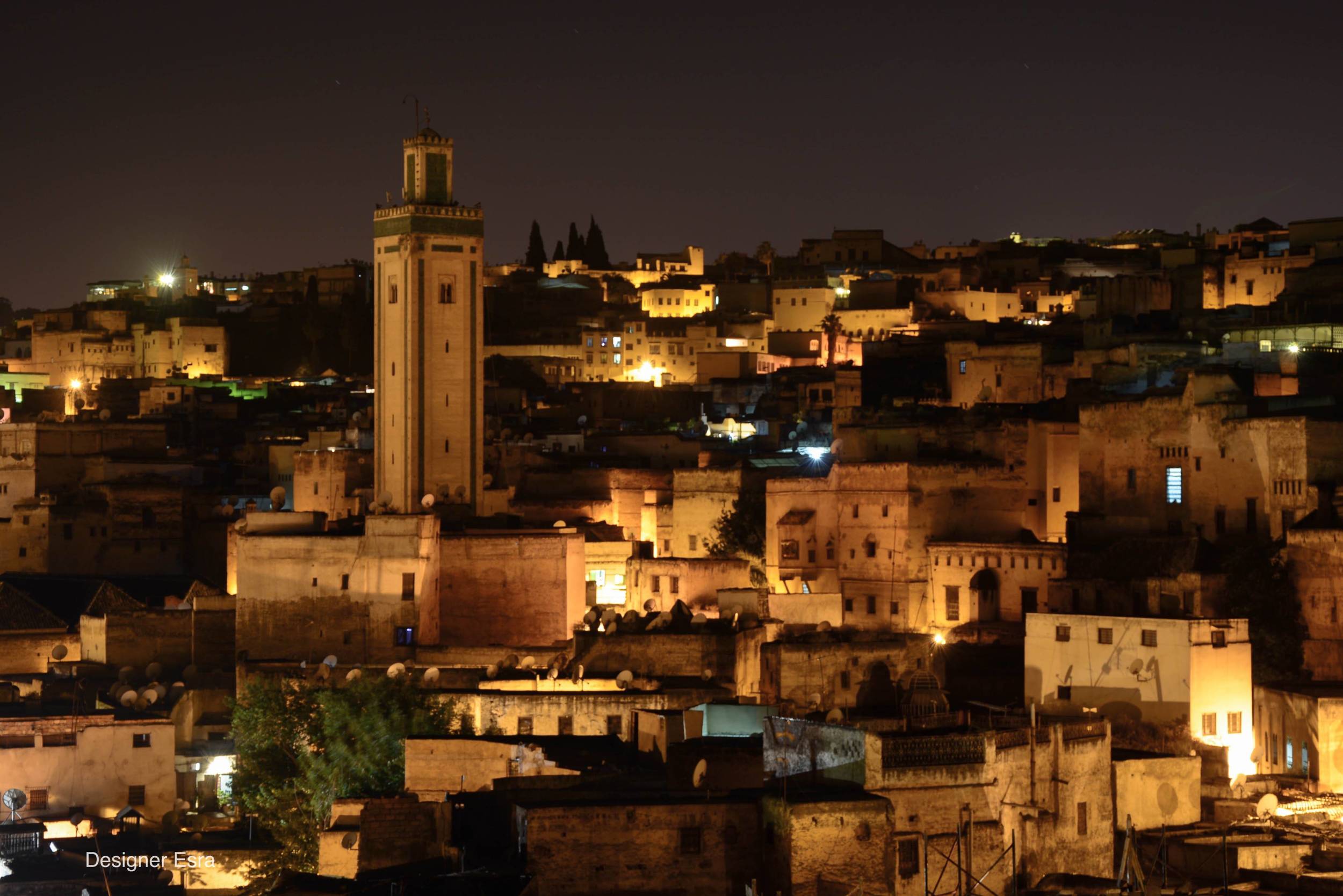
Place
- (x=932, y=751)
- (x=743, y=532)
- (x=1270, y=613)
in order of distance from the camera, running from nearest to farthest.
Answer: (x=932, y=751) → (x=1270, y=613) → (x=743, y=532)

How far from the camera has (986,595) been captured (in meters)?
42.8

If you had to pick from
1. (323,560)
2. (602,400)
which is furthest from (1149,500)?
(602,400)

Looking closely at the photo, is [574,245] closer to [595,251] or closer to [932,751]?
[595,251]

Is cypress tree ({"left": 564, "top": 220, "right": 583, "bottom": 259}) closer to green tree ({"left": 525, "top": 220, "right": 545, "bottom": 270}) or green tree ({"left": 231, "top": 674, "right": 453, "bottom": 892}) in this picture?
green tree ({"left": 525, "top": 220, "right": 545, "bottom": 270})

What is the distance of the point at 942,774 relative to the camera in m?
27.0

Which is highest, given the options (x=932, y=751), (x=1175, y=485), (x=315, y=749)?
(x=1175, y=485)

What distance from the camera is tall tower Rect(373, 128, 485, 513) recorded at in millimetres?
46219

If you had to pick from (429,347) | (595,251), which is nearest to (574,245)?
(595,251)

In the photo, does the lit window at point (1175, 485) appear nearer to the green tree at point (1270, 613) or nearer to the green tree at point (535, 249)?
the green tree at point (1270, 613)

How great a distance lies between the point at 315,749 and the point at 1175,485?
59.2ft

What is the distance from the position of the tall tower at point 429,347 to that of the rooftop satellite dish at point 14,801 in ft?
41.8

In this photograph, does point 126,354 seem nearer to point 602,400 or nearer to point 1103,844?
point 602,400

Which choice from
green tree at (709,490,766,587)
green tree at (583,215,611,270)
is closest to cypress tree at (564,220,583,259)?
green tree at (583,215,611,270)

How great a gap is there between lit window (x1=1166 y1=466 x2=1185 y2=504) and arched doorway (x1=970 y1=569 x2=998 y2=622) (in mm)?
3818
